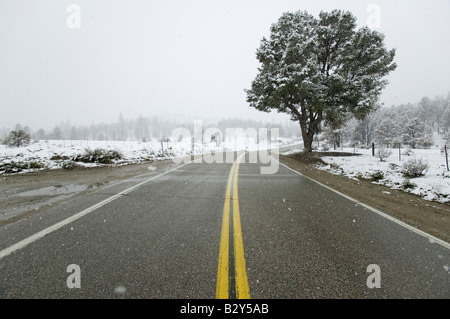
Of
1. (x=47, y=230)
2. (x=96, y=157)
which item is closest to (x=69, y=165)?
(x=96, y=157)

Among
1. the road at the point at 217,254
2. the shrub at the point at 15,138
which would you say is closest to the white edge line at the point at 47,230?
the road at the point at 217,254

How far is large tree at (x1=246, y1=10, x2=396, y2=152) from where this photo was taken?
13.8m

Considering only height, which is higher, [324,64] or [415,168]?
[324,64]

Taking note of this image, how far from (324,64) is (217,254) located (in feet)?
63.6

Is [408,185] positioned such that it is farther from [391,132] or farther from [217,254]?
[391,132]

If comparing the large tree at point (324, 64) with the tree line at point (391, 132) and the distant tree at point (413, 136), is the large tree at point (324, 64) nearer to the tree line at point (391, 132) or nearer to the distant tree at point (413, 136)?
the tree line at point (391, 132)

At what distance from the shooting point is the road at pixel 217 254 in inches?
73.0

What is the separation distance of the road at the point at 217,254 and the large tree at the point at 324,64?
12.4 meters

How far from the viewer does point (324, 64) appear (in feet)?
54.3

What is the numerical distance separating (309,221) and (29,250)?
14.1ft

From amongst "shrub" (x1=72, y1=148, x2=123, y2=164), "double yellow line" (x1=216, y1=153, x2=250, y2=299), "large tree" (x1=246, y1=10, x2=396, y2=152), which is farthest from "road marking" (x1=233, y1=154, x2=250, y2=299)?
"large tree" (x1=246, y1=10, x2=396, y2=152)
